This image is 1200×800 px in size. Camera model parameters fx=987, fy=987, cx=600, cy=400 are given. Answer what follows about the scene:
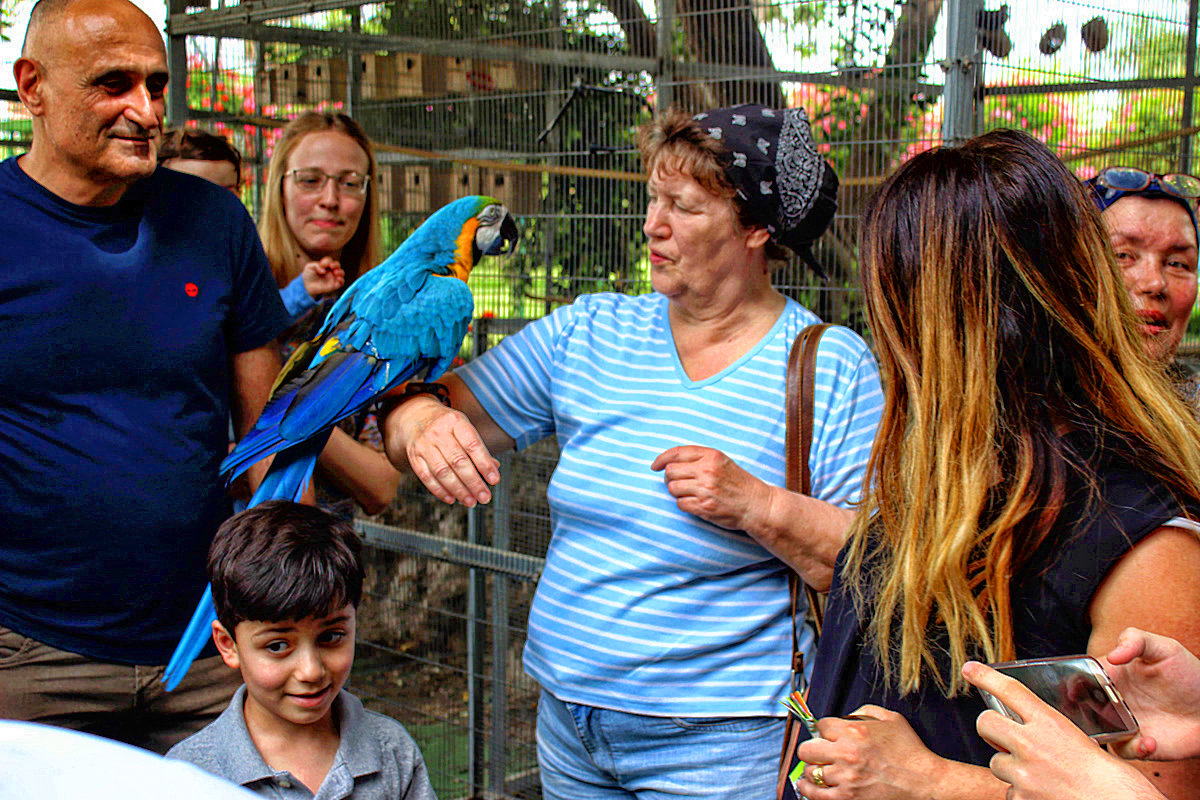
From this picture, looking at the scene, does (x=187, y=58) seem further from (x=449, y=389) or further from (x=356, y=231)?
(x=449, y=389)

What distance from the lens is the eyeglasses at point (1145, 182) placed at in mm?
1700

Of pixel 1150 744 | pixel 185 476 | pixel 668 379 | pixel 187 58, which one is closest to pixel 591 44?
pixel 187 58

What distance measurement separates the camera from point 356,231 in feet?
8.25

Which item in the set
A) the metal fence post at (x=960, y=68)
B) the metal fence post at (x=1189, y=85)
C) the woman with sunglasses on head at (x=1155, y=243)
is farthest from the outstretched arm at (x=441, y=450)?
the metal fence post at (x=1189, y=85)

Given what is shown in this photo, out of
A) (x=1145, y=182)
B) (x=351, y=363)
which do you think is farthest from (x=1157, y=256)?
(x=351, y=363)

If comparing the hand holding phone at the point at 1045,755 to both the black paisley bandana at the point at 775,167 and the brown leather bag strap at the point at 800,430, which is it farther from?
the black paisley bandana at the point at 775,167

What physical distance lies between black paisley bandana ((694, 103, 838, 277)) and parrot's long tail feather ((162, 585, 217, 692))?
113 centimetres

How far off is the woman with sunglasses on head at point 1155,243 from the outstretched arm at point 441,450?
3.68 feet

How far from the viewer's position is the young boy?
56.9 inches

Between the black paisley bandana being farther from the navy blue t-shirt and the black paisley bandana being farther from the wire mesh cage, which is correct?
the navy blue t-shirt

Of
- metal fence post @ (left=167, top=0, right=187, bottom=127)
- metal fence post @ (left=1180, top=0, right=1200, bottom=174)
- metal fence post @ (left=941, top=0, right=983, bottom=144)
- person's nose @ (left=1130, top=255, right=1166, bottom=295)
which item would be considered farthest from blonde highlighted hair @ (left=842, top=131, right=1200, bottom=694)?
metal fence post @ (left=167, top=0, right=187, bottom=127)

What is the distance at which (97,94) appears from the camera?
5.19ft

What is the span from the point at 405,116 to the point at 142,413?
225 cm

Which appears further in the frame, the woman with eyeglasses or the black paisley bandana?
the woman with eyeglasses
